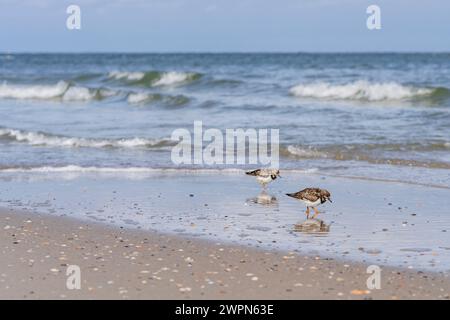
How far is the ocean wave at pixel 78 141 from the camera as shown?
54.2ft

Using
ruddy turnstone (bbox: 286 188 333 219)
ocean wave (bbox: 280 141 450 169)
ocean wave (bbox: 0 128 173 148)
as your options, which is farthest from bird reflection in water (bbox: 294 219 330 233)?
ocean wave (bbox: 0 128 173 148)

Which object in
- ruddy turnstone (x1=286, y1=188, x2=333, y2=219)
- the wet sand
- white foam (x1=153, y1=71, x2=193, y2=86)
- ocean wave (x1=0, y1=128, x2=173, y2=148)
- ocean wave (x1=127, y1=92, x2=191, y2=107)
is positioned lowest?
the wet sand

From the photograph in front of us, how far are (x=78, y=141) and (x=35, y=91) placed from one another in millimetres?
20617

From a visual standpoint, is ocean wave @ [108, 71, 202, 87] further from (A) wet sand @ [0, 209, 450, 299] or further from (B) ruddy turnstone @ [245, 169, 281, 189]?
(A) wet sand @ [0, 209, 450, 299]

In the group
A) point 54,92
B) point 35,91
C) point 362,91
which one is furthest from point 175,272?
point 35,91

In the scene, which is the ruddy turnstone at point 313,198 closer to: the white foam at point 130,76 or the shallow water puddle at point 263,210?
the shallow water puddle at point 263,210

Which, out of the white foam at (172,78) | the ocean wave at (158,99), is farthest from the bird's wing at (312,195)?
the white foam at (172,78)

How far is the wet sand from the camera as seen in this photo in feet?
20.9

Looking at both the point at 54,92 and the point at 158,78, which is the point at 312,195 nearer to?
the point at 54,92

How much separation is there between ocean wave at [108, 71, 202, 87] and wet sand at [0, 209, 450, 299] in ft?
99.0

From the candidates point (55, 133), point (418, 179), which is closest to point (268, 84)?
point (55, 133)

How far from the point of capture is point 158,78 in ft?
136

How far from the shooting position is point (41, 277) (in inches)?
266
